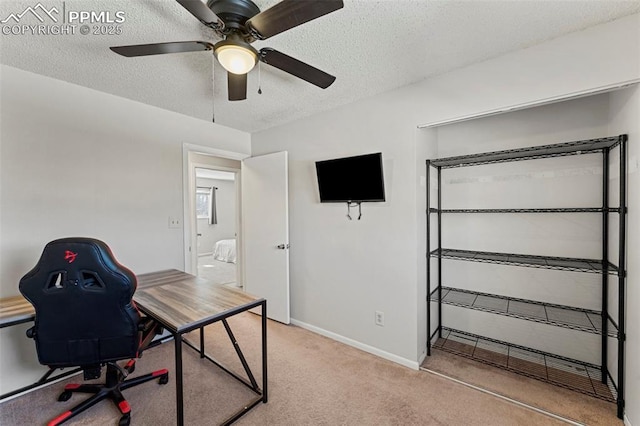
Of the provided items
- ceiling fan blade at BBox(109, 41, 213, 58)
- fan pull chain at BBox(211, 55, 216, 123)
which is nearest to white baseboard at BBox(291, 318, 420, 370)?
fan pull chain at BBox(211, 55, 216, 123)

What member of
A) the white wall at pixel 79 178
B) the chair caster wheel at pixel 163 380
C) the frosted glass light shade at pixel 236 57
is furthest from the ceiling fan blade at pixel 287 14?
the chair caster wheel at pixel 163 380

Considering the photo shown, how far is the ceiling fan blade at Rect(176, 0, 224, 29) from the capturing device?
43.1 inches

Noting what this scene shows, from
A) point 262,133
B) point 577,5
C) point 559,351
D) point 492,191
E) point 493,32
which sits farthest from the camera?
point 262,133

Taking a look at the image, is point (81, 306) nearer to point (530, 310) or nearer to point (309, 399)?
→ point (309, 399)

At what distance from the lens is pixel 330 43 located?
1723mm

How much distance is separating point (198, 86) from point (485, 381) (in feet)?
10.8

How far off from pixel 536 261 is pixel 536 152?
845 mm

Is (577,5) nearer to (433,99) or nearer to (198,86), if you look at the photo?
(433,99)

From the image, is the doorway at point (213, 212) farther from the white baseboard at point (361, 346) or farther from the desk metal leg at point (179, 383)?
the desk metal leg at point (179, 383)

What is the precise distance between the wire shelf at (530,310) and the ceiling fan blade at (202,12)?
8.37 feet

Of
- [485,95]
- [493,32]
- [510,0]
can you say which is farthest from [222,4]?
[485,95]

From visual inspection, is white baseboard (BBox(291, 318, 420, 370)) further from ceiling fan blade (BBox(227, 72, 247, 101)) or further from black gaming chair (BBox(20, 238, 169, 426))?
ceiling fan blade (BBox(227, 72, 247, 101))

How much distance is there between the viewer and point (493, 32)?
5.33ft

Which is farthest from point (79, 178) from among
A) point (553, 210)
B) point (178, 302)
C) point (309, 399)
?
point (553, 210)
